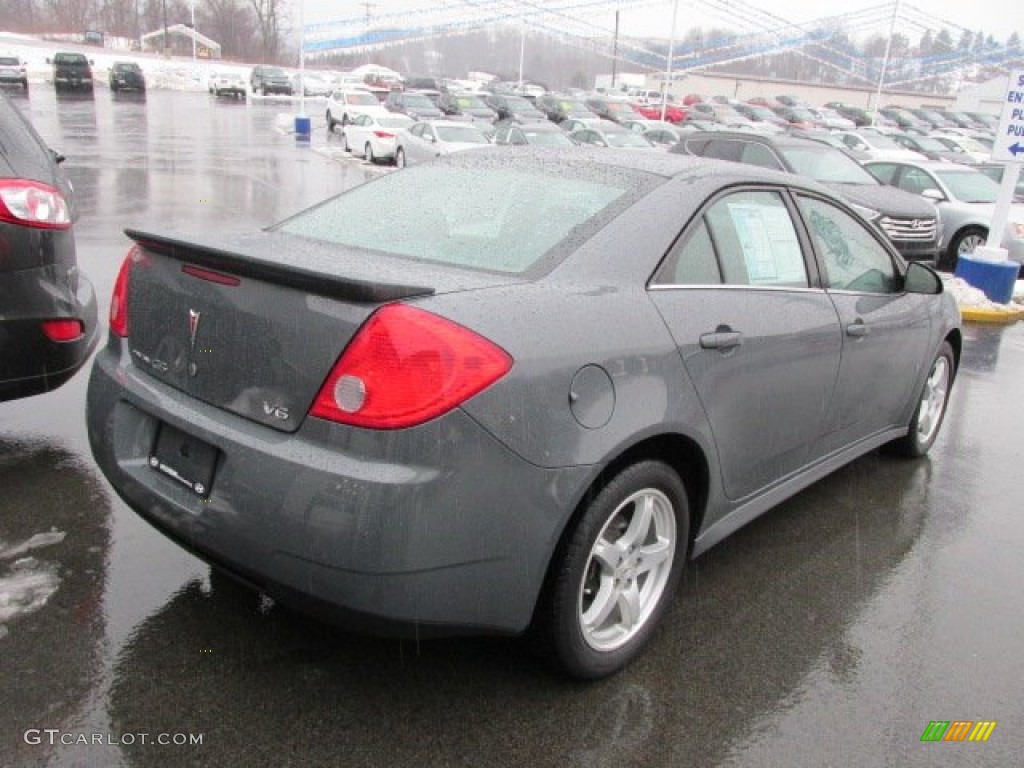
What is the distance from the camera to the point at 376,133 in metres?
23.8

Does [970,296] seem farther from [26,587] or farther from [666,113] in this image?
[666,113]

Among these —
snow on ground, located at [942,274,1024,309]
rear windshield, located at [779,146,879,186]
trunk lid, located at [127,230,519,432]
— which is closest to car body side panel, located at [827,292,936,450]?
trunk lid, located at [127,230,519,432]

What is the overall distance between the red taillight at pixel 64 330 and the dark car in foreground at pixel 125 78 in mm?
52729

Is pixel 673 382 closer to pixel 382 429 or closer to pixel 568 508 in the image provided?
pixel 568 508

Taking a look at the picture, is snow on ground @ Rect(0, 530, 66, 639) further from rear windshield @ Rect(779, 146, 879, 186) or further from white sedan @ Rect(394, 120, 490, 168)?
white sedan @ Rect(394, 120, 490, 168)

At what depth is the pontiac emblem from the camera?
2.54 meters

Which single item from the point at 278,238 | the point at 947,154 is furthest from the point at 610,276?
the point at 947,154

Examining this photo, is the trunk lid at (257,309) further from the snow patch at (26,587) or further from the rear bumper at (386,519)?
the snow patch at (26,587)

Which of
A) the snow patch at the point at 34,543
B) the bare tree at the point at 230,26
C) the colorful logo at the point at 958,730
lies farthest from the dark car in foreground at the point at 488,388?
the bare tree at the point at 230,26

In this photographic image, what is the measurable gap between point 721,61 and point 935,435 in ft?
270

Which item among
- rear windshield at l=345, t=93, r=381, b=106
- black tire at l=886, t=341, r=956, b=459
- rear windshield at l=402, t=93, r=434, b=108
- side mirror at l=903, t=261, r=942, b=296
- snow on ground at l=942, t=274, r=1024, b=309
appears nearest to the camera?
side mirror at l=903, t=261, r=942, b=296

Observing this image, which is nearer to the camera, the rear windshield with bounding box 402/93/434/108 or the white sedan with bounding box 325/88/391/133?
the white sedan with bounding box 325/88/391/133

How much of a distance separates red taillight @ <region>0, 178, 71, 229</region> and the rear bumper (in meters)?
1.78

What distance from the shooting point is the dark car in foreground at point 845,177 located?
11430 mm
